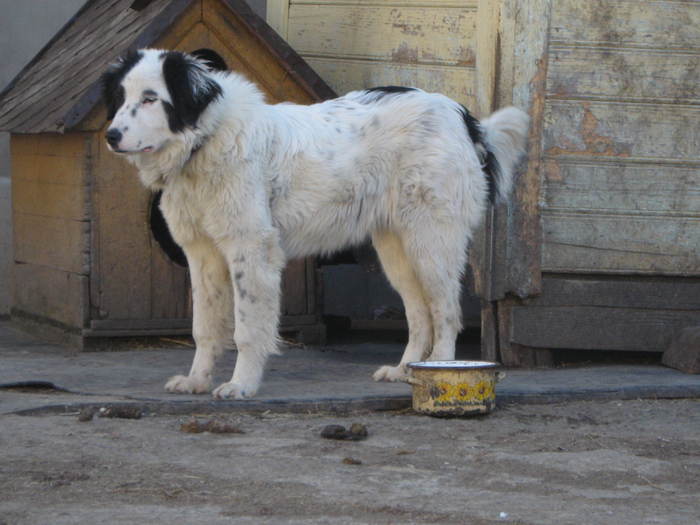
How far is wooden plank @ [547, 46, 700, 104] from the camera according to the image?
21.7 ft

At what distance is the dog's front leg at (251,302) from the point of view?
A: 554cm

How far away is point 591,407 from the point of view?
5.67m

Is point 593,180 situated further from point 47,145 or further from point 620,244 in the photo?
point 47,145

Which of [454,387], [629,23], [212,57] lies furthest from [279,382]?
[629,23]

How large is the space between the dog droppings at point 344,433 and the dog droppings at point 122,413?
849 millimetres

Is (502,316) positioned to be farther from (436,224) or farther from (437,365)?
(437,365)

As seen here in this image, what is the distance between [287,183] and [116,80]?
3.08 feet

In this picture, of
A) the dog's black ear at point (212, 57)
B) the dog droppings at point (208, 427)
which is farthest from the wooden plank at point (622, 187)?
the dog droppings at point (208, 427)

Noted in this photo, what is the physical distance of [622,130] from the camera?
666cm

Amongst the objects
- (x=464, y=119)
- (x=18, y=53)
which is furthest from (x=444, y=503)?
(x=18, y=53)

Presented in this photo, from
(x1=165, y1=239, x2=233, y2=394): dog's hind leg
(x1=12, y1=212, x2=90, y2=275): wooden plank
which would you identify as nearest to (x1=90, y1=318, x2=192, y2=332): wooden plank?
(x1=12, y1=212, x2=90, y2=275): wooden plank

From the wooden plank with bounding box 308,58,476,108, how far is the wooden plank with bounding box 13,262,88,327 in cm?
220

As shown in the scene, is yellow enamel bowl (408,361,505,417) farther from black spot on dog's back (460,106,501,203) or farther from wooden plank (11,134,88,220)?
wooden plank (11,134,88,220)

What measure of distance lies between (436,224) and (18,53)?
13.8 feet
